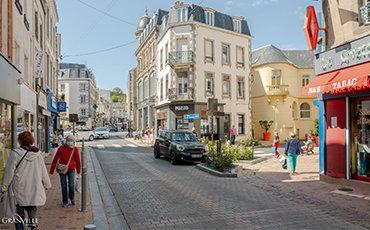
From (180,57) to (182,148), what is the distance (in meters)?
15.1

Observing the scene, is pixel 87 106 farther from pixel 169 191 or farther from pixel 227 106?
pixel 169 191

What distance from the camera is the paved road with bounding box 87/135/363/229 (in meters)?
4.94

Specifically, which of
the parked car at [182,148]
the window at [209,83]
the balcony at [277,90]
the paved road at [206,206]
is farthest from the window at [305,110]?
the paved road at [206,206]

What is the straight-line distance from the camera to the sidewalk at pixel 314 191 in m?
5.64

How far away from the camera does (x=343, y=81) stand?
24.4 feet

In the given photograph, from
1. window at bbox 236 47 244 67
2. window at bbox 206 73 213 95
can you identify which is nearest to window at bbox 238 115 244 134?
window at bbox 206 73 213 95

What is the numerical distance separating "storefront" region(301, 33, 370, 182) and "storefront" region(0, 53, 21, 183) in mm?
8782

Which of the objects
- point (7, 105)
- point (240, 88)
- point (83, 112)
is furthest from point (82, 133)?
point (83, 112)

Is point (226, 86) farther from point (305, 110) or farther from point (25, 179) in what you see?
point (25, 179)

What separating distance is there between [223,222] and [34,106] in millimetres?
12305

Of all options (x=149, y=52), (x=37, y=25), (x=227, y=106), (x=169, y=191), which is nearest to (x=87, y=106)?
(x=149, y=52)

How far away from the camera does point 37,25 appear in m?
15.7

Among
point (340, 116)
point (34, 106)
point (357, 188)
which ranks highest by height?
point (34, 106)

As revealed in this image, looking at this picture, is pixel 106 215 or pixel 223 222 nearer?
pixel 223 222
